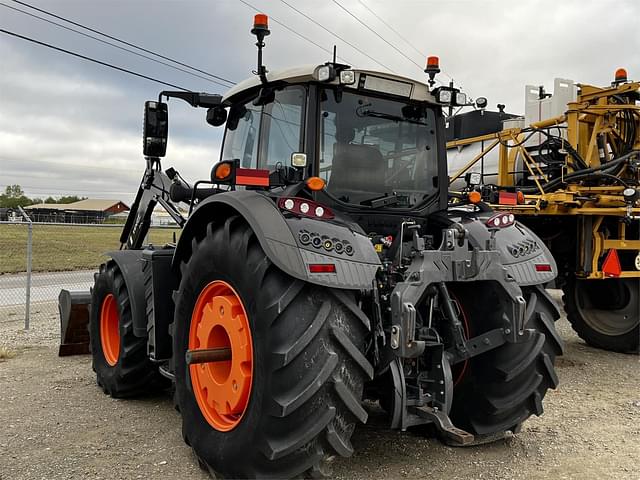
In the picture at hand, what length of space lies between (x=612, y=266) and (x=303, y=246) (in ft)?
17.5

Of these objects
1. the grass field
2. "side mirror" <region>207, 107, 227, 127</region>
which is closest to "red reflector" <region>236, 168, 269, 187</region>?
"side mirror" <region>207, 107, 227, 127</region>

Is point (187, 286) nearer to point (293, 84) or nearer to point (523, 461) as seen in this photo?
point (293, 84)

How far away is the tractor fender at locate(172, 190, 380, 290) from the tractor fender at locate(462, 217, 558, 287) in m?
1.01

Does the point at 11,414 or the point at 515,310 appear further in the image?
the point at 11,414

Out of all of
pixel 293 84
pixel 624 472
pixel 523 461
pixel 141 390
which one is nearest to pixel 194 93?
pixel 293 84

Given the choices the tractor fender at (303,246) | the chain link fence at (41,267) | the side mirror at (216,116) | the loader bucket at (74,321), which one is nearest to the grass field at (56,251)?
the chain link fence at (41,267)

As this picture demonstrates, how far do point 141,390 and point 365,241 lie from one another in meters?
2.94

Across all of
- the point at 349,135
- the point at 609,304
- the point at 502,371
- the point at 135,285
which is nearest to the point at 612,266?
the point at 609,304

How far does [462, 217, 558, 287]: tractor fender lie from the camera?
3.77m

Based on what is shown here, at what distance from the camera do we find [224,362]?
3600mm

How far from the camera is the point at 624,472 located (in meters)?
3.71

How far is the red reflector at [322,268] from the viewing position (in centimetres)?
297

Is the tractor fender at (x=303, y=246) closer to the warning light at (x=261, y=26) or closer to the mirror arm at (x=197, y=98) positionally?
the warning light at (x=261, y=26)

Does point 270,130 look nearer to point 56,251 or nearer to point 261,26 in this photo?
point 261,26
